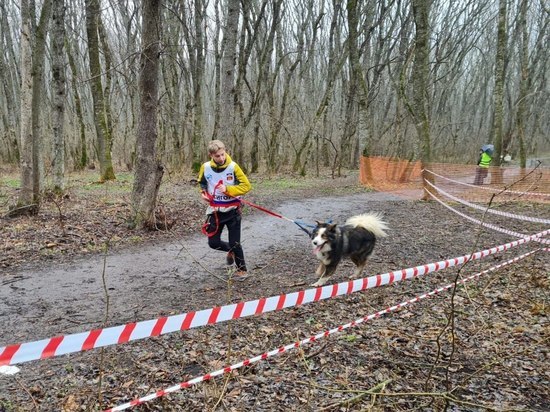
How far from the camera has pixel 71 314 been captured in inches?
179

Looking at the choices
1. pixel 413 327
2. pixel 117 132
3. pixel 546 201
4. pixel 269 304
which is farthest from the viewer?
pixel 117 132

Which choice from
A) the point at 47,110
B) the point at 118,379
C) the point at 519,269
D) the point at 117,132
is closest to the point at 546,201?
the point at 519,269

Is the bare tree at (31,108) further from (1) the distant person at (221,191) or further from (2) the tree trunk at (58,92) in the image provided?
(1) the distant person at (221,191)

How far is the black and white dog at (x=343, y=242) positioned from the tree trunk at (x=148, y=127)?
14.1 ft

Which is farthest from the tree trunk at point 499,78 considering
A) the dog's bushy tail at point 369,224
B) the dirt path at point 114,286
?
the dirt path at point 114,286

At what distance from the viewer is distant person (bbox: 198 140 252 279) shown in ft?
17.5

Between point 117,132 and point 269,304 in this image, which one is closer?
point 269,304

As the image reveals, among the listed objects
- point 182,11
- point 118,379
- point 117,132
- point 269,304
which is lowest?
point 118,379

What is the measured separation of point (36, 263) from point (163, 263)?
213cm

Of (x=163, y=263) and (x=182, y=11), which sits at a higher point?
(x=182, y=11)

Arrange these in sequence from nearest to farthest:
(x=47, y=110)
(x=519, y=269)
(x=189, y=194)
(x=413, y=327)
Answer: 1. (x=413, y=327)
2. (x=519, y=269)
3. (x=189, y=194)
4. (x=47, y=110)

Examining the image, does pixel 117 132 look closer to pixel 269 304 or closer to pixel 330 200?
pixel 330 200

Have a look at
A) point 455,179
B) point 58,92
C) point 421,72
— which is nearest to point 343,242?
point 58,92

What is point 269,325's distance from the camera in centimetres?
435
